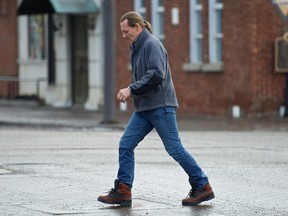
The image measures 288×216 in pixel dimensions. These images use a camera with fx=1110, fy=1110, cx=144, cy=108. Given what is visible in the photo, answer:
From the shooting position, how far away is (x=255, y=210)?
10188mm

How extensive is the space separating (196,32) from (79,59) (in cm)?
485

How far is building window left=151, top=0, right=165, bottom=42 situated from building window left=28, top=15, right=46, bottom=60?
17.3 feet

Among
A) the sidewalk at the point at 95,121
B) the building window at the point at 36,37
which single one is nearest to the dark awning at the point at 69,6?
the building window at the point at 36,37

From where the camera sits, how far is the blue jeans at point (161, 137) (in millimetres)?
10539

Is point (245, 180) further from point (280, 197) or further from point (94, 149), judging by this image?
point (94, 149)

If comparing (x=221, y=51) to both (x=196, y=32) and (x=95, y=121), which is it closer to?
(x=196, y=32)

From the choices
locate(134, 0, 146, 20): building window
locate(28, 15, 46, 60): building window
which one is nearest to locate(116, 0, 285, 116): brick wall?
locate(134, 0, 146, 20): building window

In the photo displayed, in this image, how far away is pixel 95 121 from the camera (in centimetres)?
2453

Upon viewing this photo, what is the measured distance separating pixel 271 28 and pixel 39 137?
26.3 ft

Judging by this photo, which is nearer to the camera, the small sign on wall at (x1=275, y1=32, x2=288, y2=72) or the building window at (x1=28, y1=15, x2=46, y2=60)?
the small sign on wall at (x1=275, y1=32, x2=288, y2=72)

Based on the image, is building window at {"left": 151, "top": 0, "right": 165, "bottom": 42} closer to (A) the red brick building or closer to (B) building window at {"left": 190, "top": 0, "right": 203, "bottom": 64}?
(A) the red brick building

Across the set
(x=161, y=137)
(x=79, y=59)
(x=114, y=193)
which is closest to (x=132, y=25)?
(x=161, y=137)

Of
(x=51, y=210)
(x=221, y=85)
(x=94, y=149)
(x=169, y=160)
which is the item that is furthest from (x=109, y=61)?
(x=51, y=210)

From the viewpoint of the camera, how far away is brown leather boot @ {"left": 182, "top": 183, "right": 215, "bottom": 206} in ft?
34.6
